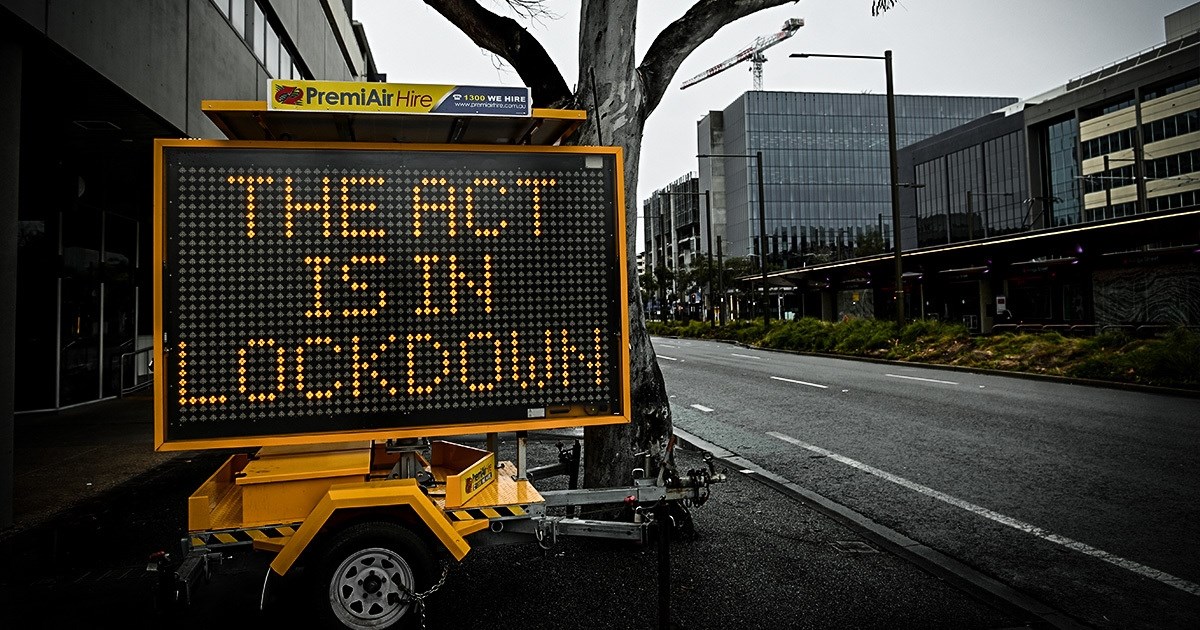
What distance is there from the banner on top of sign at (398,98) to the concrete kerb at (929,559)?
3.96 m

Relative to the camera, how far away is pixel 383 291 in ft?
13.5

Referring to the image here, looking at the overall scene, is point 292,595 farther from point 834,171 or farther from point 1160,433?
point 834,171

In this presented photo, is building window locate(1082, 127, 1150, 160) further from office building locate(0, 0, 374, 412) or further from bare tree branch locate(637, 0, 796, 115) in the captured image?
bare tree branch locate(637, 0, 796, 115)

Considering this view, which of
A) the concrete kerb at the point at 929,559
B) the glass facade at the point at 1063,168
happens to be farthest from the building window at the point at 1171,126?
the concrete kerb at the point at 929,559

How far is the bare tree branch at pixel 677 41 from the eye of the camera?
21.5ft

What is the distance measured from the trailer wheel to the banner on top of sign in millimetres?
2145

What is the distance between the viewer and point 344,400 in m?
4.05

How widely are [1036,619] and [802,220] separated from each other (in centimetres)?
11737

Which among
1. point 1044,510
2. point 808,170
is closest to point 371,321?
point 1044,510

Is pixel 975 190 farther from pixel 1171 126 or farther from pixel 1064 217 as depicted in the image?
pixel 1171 126

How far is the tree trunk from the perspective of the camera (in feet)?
19.6

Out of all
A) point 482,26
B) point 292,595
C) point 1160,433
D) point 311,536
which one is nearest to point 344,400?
point 311,536

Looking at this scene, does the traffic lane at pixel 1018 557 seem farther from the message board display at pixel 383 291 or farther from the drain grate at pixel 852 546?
the message board display at pixel 383 291

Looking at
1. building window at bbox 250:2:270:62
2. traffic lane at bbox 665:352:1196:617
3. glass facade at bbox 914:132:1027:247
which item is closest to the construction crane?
glass facade at bbox 914:132:1027:247
